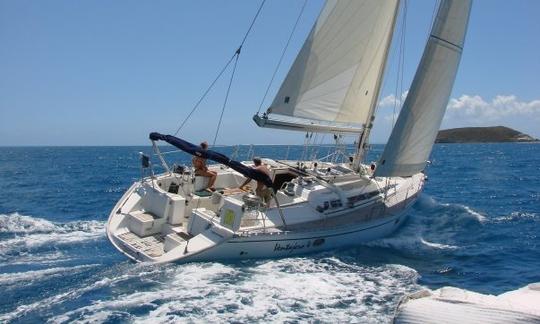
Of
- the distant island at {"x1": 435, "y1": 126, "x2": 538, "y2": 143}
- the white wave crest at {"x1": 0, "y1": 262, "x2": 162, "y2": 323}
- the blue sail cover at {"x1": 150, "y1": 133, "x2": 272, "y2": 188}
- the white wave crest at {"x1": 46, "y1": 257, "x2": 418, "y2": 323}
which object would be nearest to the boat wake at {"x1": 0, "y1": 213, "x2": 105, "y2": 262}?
the white wave crest at {"x1": 0, "y1": 262, "x2": 162, "y2": 323}

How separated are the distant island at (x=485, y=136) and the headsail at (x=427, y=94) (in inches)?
5273

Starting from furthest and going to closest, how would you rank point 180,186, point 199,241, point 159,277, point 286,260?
point 180,186 → point 286,260 → point 199,241 → point 159,277

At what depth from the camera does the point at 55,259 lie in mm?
10875

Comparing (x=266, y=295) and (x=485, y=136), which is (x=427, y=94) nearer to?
(x=266, y=295)

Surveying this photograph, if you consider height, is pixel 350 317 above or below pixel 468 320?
below

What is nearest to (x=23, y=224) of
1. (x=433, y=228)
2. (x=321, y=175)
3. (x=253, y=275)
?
(x=253, y=275)

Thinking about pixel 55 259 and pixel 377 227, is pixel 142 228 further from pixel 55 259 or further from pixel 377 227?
pixel 377 227

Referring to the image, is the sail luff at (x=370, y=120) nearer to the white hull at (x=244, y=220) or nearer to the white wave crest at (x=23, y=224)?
the white hull at (x=244, y=220)

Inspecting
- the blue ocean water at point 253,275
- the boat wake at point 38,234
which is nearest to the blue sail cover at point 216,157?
the blue ocean water at point 253,275

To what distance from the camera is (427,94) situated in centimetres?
1345

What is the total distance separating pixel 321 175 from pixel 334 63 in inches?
142

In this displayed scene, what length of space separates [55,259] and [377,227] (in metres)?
8.84

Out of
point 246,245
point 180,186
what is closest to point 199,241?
point 246,245

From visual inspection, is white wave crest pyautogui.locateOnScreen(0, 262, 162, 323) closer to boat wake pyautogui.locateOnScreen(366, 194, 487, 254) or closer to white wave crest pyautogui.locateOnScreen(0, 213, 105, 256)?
white wave crest pyautogui.locateOnScreen(0, 213, 105, 256)
